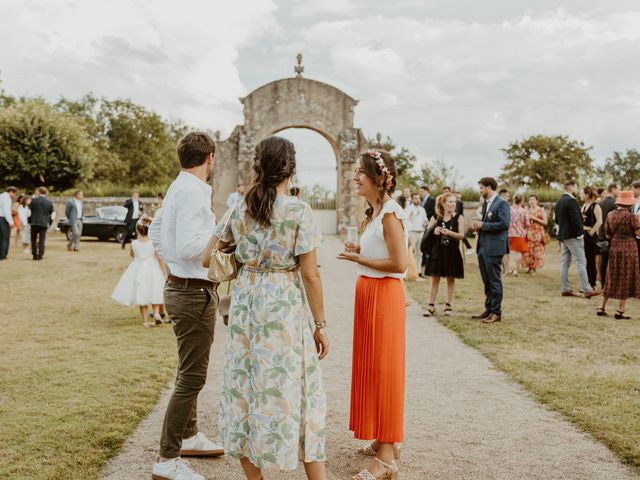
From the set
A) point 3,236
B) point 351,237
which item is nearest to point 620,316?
point 351,237

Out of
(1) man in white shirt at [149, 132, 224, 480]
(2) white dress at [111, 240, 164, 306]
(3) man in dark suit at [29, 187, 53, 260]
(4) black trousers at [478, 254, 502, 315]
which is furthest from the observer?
(3) man in dark suit at [29, 187, 53, 260]

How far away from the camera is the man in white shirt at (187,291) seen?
12.4ft

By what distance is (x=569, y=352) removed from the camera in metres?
7.49

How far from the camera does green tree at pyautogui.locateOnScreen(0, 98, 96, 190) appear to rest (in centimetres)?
3206

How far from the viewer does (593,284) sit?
45.5 ft

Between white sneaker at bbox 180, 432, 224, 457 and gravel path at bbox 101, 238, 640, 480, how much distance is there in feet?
0.20

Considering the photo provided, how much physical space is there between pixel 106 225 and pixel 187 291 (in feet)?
78.1

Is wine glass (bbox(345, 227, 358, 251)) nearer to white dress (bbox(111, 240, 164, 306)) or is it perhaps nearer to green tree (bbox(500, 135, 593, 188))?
white dress (bbox(111, 240, 164, 306))

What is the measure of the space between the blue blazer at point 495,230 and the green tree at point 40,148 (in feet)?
94.6

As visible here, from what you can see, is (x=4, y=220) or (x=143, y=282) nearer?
(x=143, y=282)

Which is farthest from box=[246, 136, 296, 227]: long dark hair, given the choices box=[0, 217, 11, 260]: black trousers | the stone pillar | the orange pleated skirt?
the stone pillar

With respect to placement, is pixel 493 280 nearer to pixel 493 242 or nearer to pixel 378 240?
pixel 493 242

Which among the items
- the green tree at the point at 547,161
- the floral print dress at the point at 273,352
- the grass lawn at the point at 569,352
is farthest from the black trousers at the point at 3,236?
the green tree at the point at 547,161

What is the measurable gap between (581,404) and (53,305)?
898 cm
